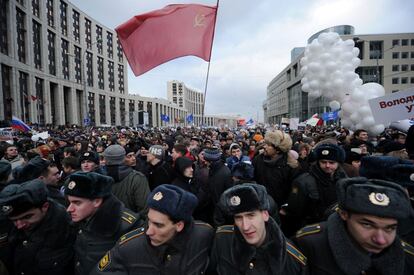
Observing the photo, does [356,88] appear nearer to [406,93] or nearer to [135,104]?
[406,93]

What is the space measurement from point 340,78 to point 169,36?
18.9ft

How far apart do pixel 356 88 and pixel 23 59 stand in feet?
139

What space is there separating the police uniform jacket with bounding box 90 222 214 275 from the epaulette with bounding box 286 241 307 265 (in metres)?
0.66

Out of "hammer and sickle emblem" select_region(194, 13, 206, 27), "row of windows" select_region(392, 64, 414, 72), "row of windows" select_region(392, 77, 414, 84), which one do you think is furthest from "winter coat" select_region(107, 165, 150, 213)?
"row of windows" select_region(392, 64, 414, 72)

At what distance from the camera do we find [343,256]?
1670 mm

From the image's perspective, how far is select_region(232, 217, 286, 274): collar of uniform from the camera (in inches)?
69.0

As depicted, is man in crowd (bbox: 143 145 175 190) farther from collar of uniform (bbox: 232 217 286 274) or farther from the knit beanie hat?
collar of uniform (bbox: 232 217 286 274)

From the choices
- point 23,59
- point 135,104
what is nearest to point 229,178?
point 23,59

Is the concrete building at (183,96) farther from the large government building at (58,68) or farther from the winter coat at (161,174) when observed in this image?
the winter coat at (161,174)

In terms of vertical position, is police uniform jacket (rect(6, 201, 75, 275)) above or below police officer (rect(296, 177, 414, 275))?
below

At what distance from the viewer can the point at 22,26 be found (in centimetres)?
3516

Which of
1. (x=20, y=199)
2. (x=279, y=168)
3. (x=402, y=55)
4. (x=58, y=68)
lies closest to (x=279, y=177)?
(x=279, y=168)

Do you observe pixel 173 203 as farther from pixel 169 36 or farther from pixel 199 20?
pixel 199 20

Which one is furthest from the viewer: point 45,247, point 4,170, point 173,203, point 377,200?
point 4,170
